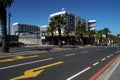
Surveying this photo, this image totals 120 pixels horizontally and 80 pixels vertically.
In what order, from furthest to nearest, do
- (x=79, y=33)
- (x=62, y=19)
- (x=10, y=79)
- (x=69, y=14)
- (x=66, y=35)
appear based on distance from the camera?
(x=69, y=14)
(x=66, y=35)
(x=79, y=33)
(x=62, y=19)
(x=10, y=79)

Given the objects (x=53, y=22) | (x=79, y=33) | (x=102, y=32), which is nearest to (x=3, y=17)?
(x=53, y=22)

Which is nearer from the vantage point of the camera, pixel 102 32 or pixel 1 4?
pixel 1 4

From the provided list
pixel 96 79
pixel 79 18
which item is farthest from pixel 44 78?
pixel 79 18

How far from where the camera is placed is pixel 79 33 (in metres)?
102

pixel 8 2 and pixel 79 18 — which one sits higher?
pixel 79 18

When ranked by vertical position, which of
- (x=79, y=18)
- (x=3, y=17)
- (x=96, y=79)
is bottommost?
(x=96, y=79)

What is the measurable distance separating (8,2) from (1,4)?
0.83 metres

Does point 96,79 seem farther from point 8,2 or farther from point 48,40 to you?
point 48,40

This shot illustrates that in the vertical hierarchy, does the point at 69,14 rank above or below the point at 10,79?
above

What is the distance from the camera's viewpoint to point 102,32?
14838cm

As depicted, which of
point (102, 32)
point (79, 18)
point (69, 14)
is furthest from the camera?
point (79, 18)

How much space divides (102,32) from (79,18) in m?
49.9

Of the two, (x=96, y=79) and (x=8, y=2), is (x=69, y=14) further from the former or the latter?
(x=96, y=79)

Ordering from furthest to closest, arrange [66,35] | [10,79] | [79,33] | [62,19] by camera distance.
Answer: [66,35] → [79,33] → [62,19] → [10,79]
